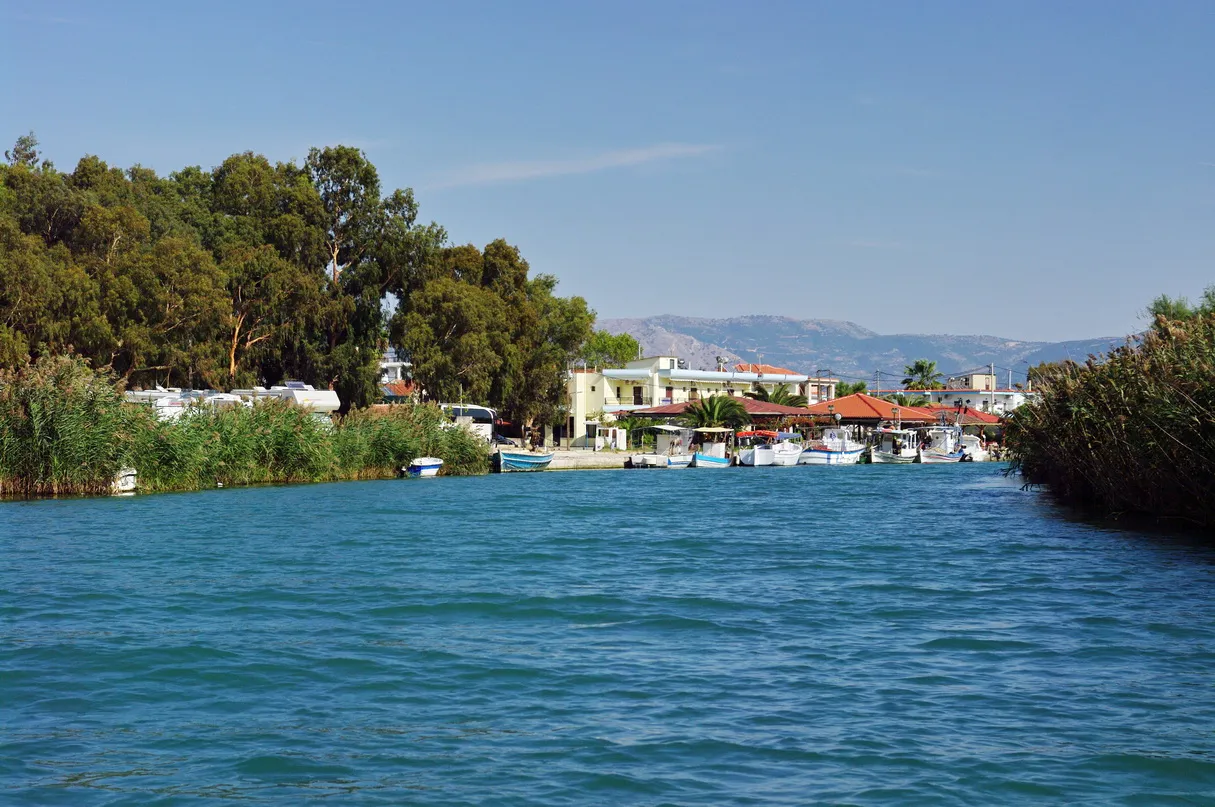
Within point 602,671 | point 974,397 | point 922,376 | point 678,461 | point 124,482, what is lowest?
point 602,671

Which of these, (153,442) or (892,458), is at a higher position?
(153,442)

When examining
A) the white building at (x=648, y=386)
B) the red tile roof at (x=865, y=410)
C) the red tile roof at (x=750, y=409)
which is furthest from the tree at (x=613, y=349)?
the red tile roof at (x=750, y=409)

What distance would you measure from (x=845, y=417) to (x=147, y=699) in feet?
287

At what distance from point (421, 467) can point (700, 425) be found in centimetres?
3465

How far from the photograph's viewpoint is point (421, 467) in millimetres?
57281

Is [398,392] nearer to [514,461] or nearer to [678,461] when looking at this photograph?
[678,461]

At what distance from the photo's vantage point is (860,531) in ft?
99.9

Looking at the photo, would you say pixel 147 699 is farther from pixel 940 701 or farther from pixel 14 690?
pixel 940 701

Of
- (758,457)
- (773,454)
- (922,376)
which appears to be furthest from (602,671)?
(922,376)

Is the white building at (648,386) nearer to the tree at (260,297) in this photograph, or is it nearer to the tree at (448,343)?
the tree at (448,343)

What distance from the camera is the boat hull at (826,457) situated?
263 feet

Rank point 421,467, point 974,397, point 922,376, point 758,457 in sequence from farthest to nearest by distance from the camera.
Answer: point 922,376, point 974,397, point 758,457, point 421,467

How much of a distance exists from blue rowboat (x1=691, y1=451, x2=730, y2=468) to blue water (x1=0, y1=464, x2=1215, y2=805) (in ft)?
160

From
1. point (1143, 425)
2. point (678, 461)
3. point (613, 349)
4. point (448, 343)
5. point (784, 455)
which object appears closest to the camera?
point (1143, 425)
